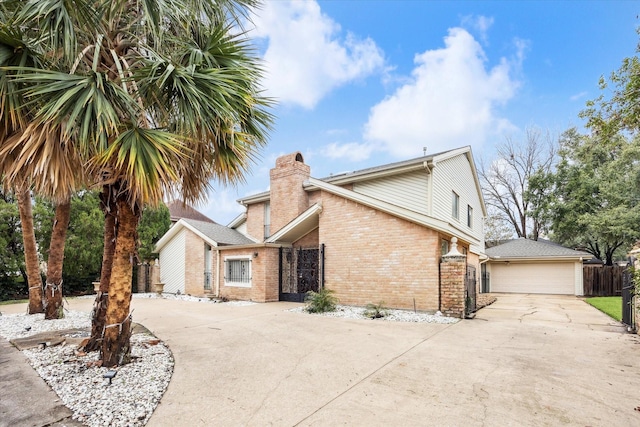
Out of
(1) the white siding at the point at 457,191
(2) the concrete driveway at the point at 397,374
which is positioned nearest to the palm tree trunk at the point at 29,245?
(2) the concrete driveway at the point at 397,374

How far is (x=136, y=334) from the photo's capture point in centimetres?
731

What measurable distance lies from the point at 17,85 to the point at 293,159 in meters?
11.4

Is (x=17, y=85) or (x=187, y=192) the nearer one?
(x=17, y=85)

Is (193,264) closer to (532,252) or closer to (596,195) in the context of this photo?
(532,252)

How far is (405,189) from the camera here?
44.2 feet

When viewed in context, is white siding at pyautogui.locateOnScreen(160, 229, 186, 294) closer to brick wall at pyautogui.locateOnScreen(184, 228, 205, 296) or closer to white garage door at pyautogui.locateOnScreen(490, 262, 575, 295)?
brick wall at pyautogui.locateOnScreen(184, 228, 205, 296)

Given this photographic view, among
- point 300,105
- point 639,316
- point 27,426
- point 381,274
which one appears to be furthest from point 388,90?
point 27,426

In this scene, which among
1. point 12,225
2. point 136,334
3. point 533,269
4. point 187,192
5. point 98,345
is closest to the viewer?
point 98,345

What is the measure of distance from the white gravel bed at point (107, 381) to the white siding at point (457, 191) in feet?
27.2

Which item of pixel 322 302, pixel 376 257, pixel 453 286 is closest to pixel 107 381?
pixel 322 302

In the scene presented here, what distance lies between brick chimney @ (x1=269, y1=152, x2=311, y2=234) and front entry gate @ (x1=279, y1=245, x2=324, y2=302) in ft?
5.91

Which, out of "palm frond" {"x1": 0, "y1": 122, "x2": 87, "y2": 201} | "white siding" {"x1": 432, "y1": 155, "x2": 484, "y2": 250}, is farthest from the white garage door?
"palm frond" {"x1": 0, "y1": 122, "x2": 87, "y2": 201}

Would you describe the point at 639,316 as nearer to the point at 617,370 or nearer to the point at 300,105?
the point at 617,370

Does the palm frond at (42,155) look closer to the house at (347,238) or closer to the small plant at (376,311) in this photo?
the small plant at (376,311)
